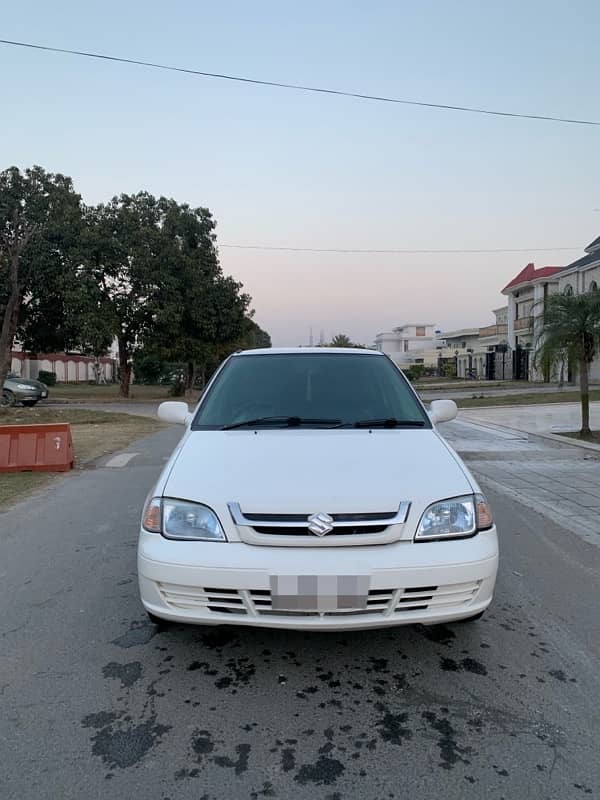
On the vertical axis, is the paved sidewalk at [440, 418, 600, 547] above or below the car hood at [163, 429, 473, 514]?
below

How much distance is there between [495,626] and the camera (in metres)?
3.65

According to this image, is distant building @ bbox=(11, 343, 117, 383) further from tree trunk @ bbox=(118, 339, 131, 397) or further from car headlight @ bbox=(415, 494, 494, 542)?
car headlight @ bbox=(415, 494, 494, 542)

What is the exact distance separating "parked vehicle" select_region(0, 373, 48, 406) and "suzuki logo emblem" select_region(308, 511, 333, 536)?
22675 millimetres

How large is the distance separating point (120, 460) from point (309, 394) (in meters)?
7.10

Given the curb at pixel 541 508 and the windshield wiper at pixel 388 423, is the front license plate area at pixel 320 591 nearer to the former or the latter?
the windshield wiper at pixel 388 423

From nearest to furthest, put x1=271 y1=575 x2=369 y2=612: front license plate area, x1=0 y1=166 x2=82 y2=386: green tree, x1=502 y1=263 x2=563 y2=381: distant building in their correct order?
1. x1=271 y1=575 x2=369 y2=612: front license plate area
2. x1=0 y1=166 x2=82 y2=386: green tree
3. x1=502 y1=263 x2=563 y2=381: distant building

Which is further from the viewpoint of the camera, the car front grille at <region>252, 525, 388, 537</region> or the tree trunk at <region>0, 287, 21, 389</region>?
the tree trunk at <region>0, 287, 21, 389</region>

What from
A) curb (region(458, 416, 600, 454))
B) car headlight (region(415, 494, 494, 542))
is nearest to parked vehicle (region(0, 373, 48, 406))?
curb (region(458, 416, 600, 454))

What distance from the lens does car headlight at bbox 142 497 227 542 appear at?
294 cm

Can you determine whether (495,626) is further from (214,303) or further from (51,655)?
(214,303)

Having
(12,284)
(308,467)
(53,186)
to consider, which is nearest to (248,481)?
(308,467)

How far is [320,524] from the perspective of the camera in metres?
2.81

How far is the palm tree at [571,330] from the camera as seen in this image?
12.4 metres

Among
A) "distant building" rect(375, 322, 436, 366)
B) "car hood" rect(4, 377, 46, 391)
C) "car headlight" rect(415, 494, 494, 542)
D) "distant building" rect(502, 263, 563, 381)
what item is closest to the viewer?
"car headlight" rect(415, 494, 494, 542)
